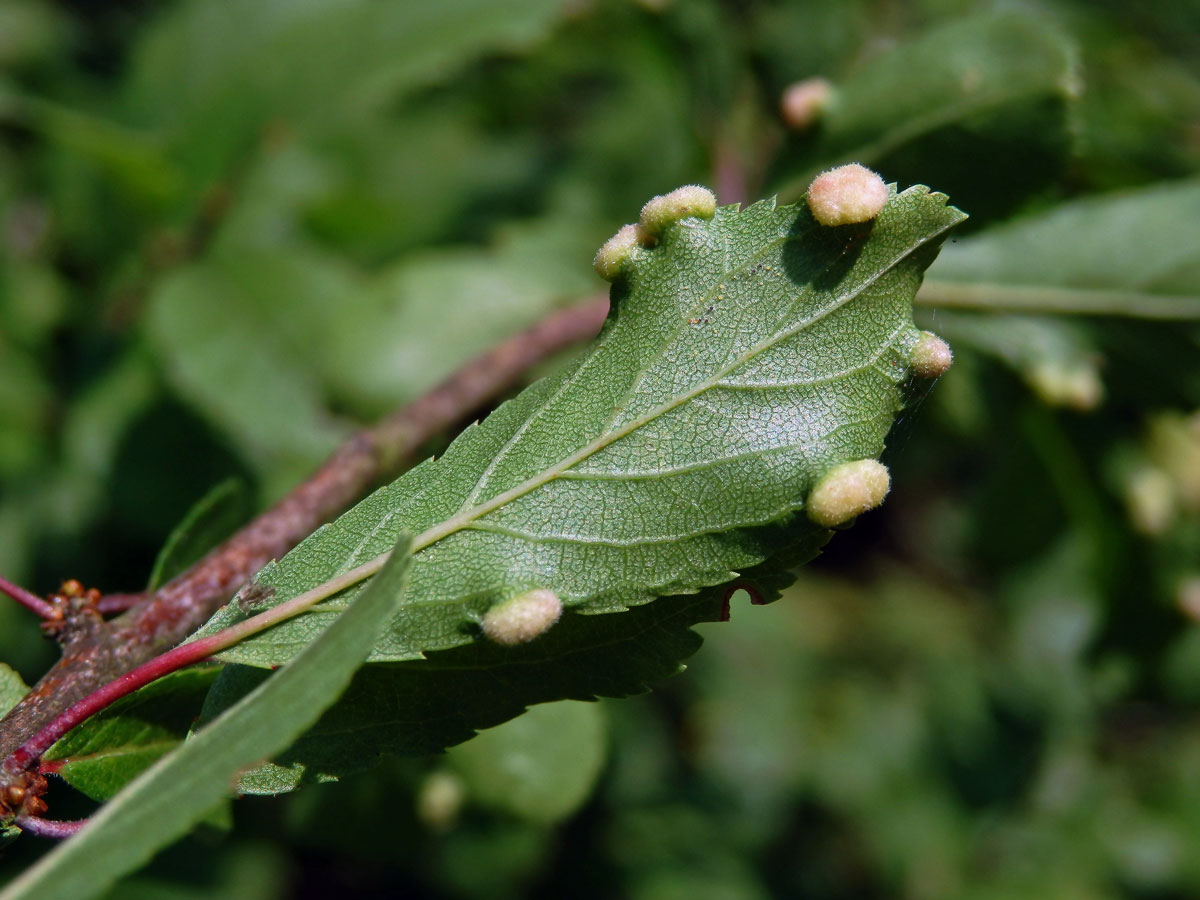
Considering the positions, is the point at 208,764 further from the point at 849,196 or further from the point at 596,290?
the point at 596,290

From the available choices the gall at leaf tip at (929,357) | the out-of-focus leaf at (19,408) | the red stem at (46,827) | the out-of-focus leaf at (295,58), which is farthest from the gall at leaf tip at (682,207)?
the out-of-focus leaf at (19,408)

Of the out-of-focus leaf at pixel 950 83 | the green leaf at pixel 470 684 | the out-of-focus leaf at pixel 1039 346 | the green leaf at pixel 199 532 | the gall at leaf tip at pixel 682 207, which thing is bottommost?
the out-of-focus leaf at pixel 1039 346

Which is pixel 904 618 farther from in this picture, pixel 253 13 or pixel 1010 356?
pixel 253 13

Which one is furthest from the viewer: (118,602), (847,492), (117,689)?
(118,602)

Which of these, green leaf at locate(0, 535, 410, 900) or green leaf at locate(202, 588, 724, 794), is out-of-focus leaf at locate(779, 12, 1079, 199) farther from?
green leaf at locate(0, 535, 410, 900)

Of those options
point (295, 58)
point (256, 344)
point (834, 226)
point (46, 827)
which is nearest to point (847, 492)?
point (834, 226)

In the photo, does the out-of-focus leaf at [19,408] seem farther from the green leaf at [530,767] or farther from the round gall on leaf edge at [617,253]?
the round gall on leaf edge at [617,253]

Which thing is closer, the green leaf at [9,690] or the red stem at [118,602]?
the green leaf at [9,690]
